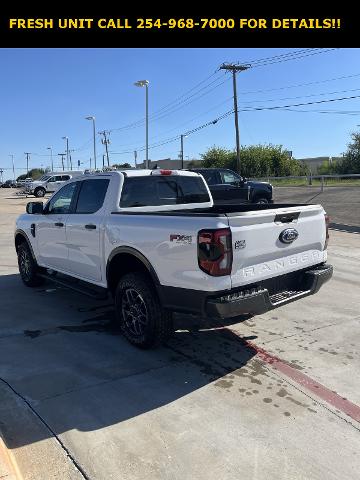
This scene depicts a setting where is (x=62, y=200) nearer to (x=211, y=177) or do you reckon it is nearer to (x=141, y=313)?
(x=141, y=313)

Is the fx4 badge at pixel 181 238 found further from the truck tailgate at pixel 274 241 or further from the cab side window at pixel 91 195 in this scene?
the cab side window at pixel 91 195

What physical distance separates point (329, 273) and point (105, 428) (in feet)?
9.13

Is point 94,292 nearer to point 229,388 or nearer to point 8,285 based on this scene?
point 229,388

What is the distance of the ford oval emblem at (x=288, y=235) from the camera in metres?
4.18

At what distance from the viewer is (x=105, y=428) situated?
10.3ft

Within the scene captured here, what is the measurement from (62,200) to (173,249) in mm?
2690

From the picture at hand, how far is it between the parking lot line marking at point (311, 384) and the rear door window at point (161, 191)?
2.03 metres

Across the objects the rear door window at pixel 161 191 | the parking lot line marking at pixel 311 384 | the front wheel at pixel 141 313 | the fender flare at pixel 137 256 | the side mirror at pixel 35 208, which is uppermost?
the rear door window at pixel 161 191

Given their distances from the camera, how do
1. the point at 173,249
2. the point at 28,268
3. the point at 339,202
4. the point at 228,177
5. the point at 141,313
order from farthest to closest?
the point at 339,202 → the point at 228,177 → the point at 28,268 → the point at 141,313 → the point at 173,249

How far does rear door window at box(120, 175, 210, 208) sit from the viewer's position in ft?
16.8

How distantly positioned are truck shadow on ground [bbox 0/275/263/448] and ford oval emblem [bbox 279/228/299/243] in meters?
1.16

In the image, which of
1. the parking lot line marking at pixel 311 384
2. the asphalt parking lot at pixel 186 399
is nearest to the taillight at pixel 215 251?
the asphalt parking lot at pixel 186 399

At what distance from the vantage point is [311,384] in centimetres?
371

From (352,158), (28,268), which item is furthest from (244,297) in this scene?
(352,158)
